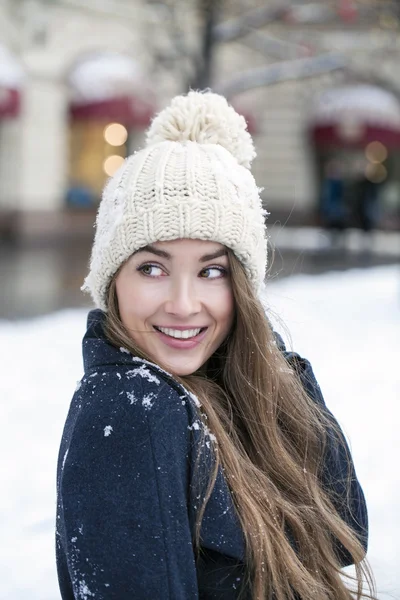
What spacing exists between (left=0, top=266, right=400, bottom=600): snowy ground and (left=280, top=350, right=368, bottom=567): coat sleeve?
6.6 inches

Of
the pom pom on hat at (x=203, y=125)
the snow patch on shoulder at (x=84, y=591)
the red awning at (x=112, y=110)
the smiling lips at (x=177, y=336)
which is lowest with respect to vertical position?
the snow patch on shoulder at (x=84, y=591)

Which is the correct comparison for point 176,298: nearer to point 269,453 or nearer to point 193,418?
point 193,418

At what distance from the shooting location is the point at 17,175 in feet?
57.6

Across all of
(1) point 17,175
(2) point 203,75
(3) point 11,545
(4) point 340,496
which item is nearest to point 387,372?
(3) point 11,545

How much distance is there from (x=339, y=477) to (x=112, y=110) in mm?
16616

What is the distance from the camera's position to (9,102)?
15.9 m

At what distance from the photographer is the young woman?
1604 millimetres

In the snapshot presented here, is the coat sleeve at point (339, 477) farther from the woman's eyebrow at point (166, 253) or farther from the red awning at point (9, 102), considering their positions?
the red awning at point (9, 102)

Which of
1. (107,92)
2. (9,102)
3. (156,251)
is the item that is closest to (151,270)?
(156,251)

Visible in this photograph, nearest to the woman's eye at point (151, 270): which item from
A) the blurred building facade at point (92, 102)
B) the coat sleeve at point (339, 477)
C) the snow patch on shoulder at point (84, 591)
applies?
the coat sleeve at point (339, 477)

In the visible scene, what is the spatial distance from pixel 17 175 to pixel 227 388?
53.4 ft

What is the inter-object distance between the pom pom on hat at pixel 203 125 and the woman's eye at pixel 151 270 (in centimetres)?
33

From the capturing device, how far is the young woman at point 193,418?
63.1 inches

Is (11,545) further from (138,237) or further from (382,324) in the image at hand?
(382,324)
